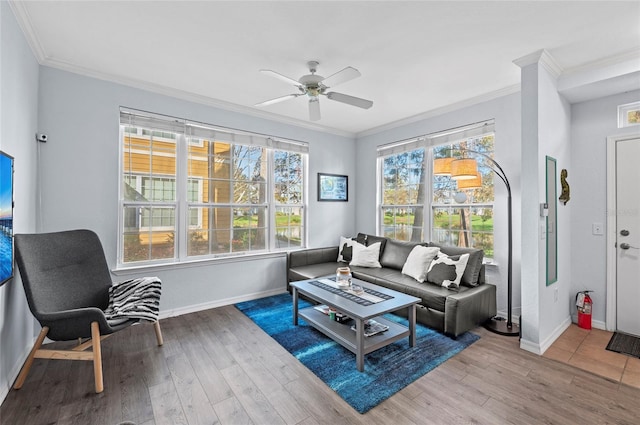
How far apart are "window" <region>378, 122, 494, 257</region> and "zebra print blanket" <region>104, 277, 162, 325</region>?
3362 millimetres

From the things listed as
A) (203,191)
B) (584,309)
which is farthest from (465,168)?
(203,191)

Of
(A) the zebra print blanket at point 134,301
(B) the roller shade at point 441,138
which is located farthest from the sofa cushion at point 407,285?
(A) the zebra print blanket at point 134,301

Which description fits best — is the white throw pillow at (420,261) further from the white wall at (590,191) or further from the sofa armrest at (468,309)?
the white wall at (590,191)

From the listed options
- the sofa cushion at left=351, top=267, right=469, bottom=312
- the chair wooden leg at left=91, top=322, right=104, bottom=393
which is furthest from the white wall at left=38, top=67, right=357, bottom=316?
the sofa cushion at left=351, top=267, right=469, bottom=312

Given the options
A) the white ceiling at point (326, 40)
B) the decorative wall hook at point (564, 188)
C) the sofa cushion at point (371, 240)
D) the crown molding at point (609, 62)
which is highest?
the white ceiling at point (326, 40)

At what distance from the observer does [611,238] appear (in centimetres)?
300

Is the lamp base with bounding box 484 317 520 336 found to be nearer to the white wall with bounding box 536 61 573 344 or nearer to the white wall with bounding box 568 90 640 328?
the white wall with bounding box 536 61 573 344

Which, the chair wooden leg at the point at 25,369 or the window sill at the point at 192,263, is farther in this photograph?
the window sill at the point at 192,263

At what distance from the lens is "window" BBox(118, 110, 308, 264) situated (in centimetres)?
331

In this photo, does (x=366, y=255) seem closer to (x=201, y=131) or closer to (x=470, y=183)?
(x=470, y=183)

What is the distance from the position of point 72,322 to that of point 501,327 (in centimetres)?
392

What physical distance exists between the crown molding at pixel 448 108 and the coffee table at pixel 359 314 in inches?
102

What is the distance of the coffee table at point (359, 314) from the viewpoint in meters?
2.33

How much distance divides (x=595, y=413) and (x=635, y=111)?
114 inches
